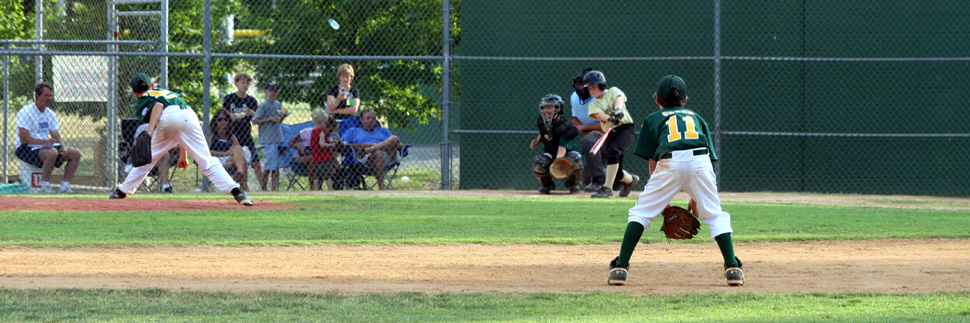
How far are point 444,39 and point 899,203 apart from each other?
605 centimetres

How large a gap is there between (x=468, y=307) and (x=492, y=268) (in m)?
1.68

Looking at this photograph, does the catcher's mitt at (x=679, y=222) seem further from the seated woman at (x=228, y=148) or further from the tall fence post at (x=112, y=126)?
the tall fence post at (x=112, y=126)

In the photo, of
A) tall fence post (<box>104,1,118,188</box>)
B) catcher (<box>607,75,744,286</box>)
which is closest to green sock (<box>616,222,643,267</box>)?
catcher (<box>607,75,744,286</box>)

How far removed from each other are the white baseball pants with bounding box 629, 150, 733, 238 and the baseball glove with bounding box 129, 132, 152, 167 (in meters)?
6.08

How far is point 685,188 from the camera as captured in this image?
592cm

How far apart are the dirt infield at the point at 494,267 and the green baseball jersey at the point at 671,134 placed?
76 centimetres

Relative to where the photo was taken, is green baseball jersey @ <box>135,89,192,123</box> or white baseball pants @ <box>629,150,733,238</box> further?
green baseball jersey @ <box>135,89,192,123</box>

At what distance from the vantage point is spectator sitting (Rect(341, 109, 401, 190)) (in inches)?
547

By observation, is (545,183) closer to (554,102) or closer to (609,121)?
(554,102)

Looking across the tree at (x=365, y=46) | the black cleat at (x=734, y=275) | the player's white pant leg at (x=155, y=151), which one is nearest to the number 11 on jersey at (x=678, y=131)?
the black cleat at (x=734, y=275)

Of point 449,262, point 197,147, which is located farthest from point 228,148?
point 449,262

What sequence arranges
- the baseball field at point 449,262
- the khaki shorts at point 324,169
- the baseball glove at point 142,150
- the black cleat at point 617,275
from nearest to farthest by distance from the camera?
the baseball field at point 449,262 → the black cleat at point 617,275 → the baseball glove at point 142,150 → the khaki shorts at point 324,169

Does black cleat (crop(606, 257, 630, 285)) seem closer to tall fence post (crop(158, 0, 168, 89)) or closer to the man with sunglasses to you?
the man with sunglasses

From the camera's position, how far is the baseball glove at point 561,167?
13.2m
